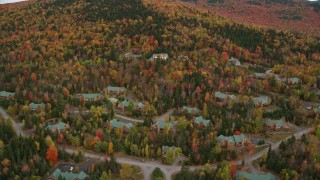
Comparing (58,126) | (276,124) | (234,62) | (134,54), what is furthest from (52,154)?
(234,62)

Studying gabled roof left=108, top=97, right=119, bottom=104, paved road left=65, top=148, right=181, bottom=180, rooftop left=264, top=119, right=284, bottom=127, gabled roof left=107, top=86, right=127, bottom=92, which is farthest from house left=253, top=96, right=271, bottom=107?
paved road left=65, top=148, right=181, bottom=180

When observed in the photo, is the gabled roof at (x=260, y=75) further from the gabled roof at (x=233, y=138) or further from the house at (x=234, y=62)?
the gabled roof at (x=233, y=138)

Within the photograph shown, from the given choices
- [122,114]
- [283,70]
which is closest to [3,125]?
[122,114]

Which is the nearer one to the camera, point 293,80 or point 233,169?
point 233,169

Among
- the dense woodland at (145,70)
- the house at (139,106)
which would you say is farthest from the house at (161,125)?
the house at (139,106)

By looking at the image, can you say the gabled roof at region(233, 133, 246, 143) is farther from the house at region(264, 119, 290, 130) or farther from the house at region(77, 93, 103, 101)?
the house at region(77, 93, 103, 101)

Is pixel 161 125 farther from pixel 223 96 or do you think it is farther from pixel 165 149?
pixel 223 96
